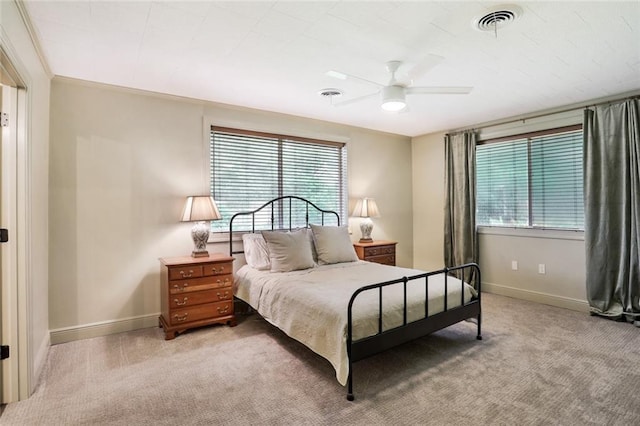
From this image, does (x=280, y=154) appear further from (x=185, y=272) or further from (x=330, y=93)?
(x=185, y=272)

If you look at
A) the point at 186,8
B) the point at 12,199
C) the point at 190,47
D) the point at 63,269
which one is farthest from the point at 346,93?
the point at 63,269

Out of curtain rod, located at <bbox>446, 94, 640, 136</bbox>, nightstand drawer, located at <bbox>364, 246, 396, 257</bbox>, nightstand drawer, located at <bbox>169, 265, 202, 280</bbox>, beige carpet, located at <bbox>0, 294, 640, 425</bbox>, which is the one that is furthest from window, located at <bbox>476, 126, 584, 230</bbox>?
nightstand drawer, located at <bbox>169, 265, 202, 280</bbox>

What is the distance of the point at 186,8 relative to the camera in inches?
80.7

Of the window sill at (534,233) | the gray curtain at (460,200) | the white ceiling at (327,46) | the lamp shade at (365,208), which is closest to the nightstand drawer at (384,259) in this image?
the lamp shade at (365,208)

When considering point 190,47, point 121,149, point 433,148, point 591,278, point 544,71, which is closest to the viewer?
point 190,47

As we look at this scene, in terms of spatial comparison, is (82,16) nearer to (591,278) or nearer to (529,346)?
(529,346)

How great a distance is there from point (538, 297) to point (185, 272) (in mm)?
4265

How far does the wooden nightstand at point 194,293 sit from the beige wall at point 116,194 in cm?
33

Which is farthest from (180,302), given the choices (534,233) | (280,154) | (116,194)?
(534,233)

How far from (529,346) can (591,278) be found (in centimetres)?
153

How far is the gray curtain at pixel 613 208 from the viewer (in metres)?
3.50

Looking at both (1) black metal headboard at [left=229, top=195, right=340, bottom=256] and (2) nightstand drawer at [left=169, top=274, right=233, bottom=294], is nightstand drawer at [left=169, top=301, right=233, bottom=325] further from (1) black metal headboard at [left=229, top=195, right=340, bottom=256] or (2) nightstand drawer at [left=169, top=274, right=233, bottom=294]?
(1) black metal headboard at [left=229, top=195, right=340, bottom=256]

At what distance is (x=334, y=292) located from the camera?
2676mm

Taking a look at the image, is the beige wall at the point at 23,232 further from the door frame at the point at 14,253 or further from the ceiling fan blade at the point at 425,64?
the ceiling fan blade at the point at 425,64
